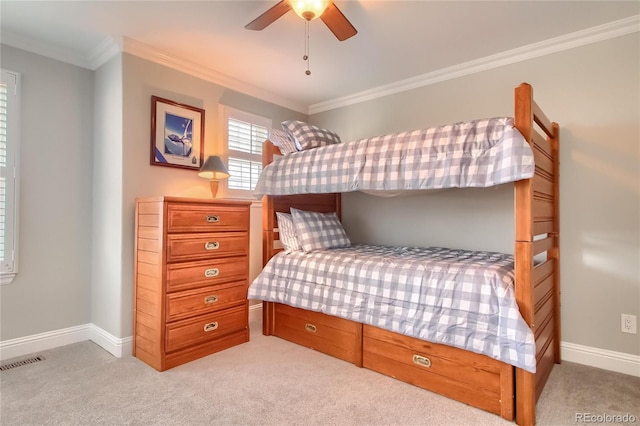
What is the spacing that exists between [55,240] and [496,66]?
3743 millimetres

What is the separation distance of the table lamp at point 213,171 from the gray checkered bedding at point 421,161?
521 mm

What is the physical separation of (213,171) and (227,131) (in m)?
0.57

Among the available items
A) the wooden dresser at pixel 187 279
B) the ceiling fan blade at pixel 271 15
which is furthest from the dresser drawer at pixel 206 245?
the ceiling fan blade at pixel 271 15

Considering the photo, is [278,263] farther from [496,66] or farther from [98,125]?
[496,66]

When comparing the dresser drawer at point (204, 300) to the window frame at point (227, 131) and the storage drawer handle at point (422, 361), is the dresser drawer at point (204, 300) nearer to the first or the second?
the window frame at point (227, 131)

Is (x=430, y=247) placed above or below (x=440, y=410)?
above

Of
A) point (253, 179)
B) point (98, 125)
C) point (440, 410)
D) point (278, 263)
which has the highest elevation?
point (98, 125)

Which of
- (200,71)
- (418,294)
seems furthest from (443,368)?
(200,71)

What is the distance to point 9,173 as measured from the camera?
238 centimetres

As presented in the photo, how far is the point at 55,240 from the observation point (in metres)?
2.59

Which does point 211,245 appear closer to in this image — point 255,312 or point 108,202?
point 108,202

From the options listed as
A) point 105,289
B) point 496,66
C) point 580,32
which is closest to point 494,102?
point 496,66

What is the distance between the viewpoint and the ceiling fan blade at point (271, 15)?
1761 millimetres

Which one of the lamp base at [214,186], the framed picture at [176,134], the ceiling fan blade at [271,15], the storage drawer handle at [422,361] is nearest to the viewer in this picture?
the ceiling fan blade at [271,15]
